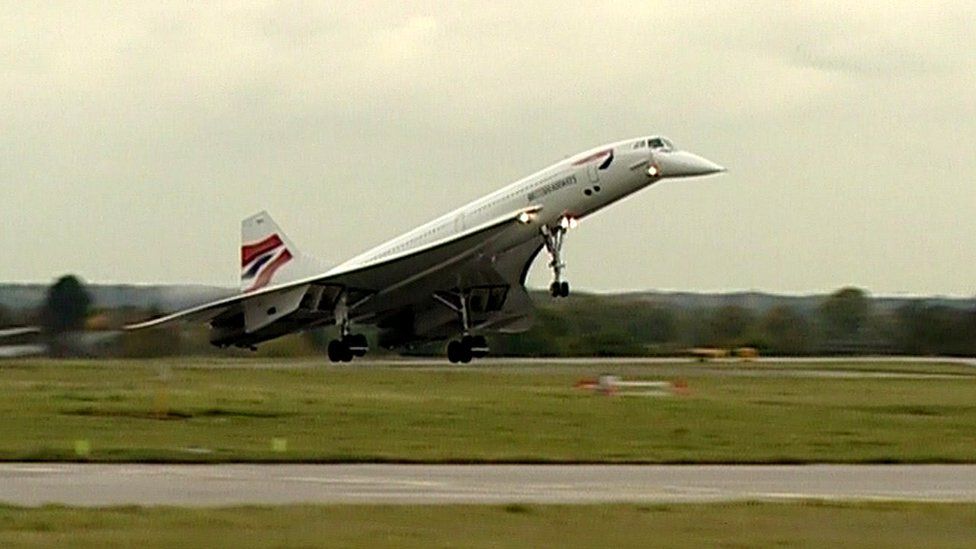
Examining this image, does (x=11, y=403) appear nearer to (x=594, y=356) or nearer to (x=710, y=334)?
(x=594, y=356)

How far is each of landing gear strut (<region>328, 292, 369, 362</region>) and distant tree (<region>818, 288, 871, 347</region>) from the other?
2647cm

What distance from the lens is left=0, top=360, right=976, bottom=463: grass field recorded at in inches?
958

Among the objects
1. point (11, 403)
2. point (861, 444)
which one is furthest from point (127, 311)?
point (861, 444)

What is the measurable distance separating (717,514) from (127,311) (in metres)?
40.1

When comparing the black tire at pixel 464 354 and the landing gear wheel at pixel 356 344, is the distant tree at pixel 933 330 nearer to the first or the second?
the black tire at pixel 464 354

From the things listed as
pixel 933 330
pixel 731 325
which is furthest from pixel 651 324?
pixel 933 330

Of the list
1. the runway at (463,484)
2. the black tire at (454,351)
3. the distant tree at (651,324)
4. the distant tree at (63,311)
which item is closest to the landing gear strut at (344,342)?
the black tire at (454,351)

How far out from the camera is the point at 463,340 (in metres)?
53.8

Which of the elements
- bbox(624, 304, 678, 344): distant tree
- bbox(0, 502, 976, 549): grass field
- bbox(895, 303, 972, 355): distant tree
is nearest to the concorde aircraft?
bbox(624, 304, 678, 344): distant tree

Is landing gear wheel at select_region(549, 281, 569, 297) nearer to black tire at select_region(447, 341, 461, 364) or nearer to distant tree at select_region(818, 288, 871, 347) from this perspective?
black tire at select_region(447, 341, 461, 364)

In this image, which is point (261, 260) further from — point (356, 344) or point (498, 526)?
point (498, 526)

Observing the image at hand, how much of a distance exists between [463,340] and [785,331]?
954 inches

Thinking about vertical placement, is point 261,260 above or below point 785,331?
above

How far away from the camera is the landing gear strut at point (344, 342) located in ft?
175
